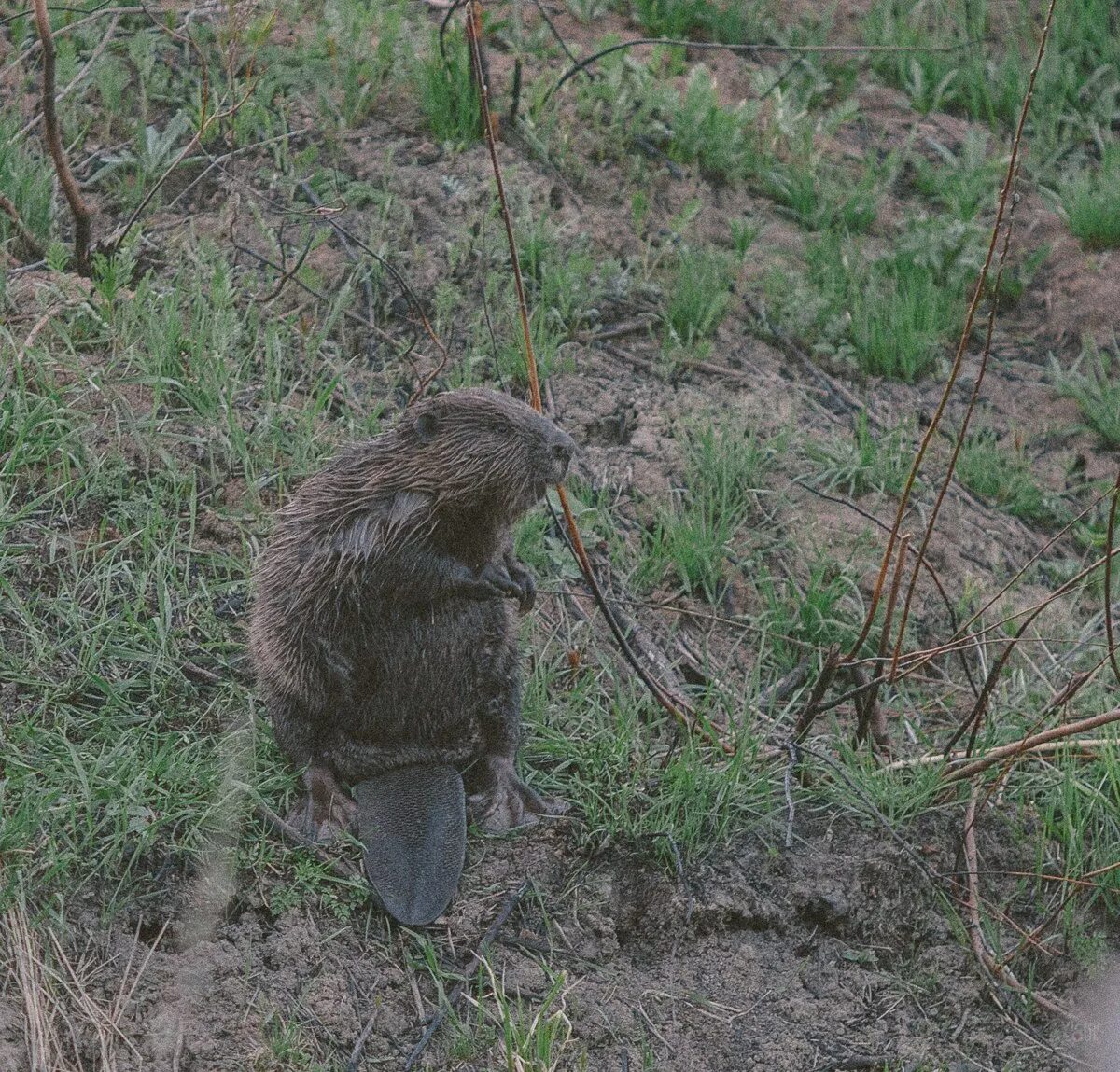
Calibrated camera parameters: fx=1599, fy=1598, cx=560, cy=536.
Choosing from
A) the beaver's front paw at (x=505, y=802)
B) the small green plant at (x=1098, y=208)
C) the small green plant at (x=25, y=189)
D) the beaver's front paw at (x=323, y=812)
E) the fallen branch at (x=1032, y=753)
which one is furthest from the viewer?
the small green plant at (x=1098, y=208)

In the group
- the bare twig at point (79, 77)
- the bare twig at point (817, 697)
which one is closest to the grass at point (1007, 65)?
the bare twig at point (79, 77)

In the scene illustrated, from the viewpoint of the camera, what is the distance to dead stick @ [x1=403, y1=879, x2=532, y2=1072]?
122 inches

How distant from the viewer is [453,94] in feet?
17.5

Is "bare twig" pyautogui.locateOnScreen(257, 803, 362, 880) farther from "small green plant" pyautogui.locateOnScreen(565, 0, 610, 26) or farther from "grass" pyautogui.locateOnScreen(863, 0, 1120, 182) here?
"grass" pyautogui.locateOnScreen(863, 0, 1120, 182)

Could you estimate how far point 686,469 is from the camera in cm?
475

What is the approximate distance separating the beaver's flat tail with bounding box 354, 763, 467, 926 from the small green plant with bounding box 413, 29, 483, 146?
8.50ft

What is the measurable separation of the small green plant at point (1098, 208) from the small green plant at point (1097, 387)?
0.47 meters

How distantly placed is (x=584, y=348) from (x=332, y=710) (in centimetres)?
196

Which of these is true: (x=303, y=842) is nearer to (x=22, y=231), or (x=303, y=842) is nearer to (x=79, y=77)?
(x=22, y=231)

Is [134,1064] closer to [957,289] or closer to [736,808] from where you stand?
[736,808]

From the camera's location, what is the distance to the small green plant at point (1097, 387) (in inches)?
209

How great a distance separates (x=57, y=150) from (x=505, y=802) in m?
2.38

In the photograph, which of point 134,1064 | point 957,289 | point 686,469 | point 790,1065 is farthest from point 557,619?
point 957,289

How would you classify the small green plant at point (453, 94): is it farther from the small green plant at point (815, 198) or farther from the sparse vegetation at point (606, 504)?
the small green plant at point (815, 198)
